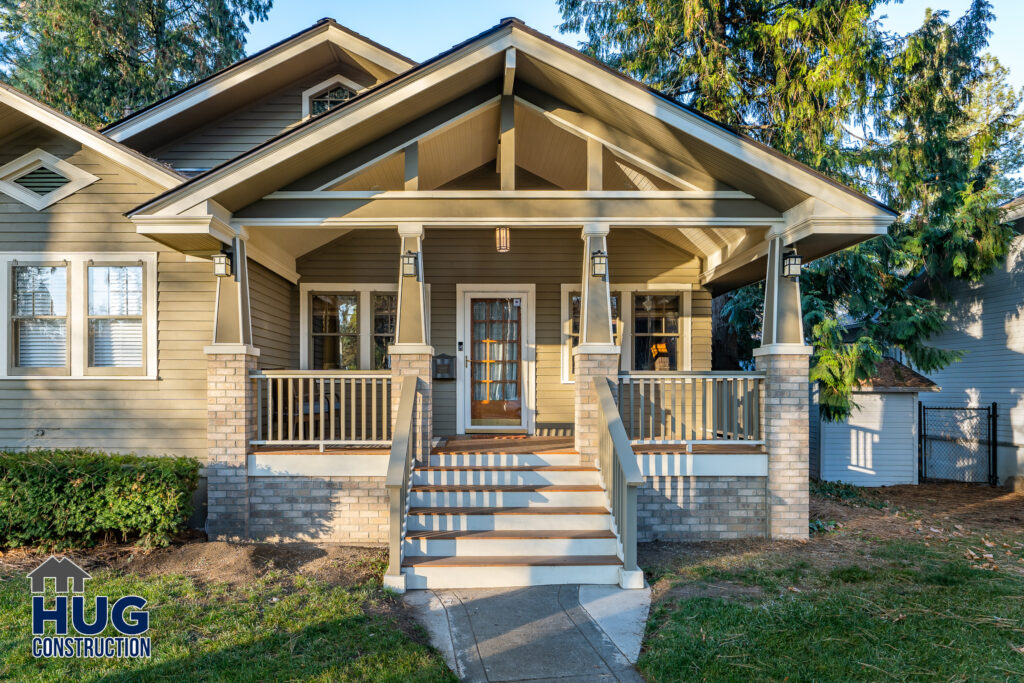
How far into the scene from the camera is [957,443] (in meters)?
12.4

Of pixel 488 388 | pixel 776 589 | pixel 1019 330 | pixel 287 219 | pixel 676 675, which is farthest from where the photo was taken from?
pixel 1019 330

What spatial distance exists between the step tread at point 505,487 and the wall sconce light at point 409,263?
7.05 feet

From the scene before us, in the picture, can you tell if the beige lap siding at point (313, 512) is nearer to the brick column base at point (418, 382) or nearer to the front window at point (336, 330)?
the brick column base at point (418, 382)

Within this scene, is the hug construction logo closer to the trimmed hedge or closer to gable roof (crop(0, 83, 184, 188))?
the trimmed hedge

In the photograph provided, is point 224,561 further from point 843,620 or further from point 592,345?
point 843,620

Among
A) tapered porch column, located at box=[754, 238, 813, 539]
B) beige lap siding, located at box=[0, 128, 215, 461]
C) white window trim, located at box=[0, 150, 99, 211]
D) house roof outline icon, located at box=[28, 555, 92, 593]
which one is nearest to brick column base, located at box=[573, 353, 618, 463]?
tapered porch column, located at box=[754, 238, 813, 539]

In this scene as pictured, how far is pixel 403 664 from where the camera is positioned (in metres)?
3.58

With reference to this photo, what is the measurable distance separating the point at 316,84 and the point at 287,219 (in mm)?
3561

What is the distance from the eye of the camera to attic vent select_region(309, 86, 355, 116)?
8.72 m

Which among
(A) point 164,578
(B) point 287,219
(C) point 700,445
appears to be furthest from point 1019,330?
(A) point 164,578

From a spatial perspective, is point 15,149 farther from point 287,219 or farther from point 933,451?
point 933,451

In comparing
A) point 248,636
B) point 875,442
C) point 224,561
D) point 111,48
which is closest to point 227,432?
point 224,561

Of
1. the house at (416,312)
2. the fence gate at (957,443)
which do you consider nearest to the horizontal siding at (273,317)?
the house at (416,312)

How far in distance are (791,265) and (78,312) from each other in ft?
25.3
